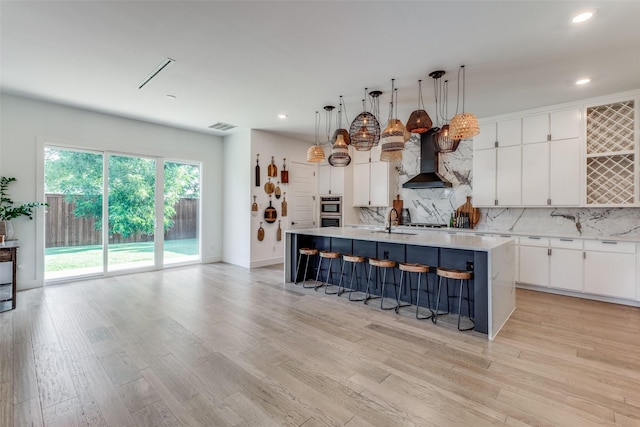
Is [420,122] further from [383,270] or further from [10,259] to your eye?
[10,259]

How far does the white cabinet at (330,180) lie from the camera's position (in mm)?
6998

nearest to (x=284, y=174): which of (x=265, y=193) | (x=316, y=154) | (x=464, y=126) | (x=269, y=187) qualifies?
(x=269, y=187)

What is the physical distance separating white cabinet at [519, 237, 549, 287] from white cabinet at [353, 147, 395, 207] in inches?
105

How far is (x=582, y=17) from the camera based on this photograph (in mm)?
2412

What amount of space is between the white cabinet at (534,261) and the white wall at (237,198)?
4.96m

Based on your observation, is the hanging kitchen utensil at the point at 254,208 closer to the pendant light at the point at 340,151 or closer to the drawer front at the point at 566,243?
the pendant light at the point at 340,151

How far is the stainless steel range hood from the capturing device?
18.4 feet

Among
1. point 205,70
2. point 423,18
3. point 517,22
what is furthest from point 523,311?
point 205,70

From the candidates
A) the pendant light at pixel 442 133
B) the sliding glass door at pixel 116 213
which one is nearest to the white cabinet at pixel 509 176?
the pendant light at pixel 442 133

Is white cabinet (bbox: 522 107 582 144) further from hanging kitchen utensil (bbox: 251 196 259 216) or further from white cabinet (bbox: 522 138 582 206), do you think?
hanging kitchen utensil (bbox: 251 196 259 216)

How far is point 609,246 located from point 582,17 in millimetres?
3138

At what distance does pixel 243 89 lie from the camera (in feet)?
13.2

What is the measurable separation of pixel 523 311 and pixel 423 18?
357cm

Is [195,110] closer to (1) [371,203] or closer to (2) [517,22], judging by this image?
Answer: (1) [371,203]
